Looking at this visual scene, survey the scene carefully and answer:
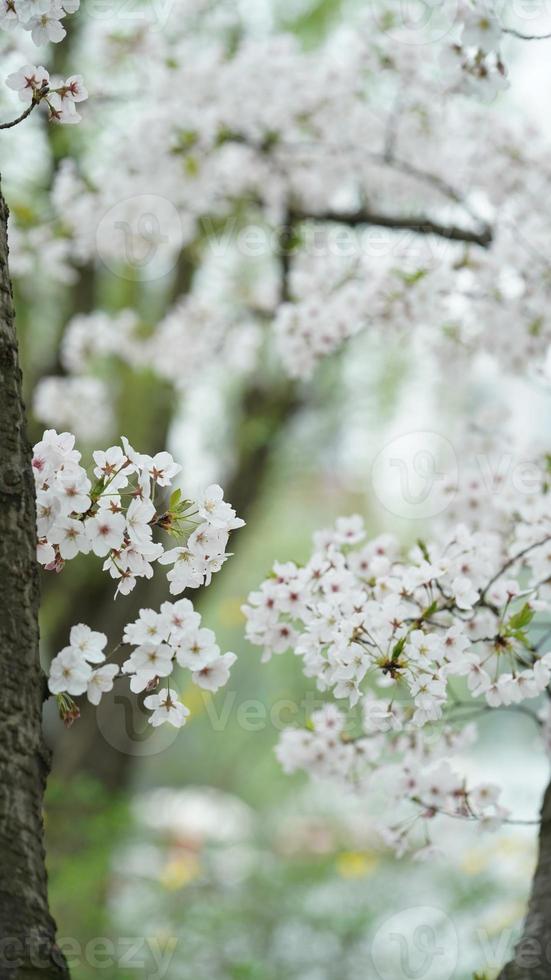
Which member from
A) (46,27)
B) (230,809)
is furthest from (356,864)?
(46,27)

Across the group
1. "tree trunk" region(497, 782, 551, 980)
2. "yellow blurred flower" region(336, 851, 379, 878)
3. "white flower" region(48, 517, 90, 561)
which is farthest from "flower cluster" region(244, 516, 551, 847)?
"yellow blurred flower" region(336, 851, 379, 878)

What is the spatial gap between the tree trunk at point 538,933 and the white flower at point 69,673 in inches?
37.8

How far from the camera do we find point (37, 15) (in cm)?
163

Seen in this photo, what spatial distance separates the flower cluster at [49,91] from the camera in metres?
1.67

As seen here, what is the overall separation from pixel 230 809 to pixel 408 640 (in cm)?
642

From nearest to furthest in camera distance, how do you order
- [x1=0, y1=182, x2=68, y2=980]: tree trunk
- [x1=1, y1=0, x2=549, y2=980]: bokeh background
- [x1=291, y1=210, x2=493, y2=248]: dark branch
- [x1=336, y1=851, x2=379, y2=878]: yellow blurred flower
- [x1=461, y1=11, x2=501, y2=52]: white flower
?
[x1=0, y1=182, x2=68, y2=980]: tree trunk → [x1=461, y1=11, x2=501, y2=52]: white flower → [x1=291, y1=210, x2=493, y2=248]: dark branch → [x1=1, y1=0, x2=549, y2=980]: bokeh background → [x1=336, y1=851, x2=379, y2=878]: yellow blurred flower

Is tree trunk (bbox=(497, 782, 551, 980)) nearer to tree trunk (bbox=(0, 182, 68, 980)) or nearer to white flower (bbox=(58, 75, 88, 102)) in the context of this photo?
tree trunk (bbox=(0, 182, 68, 980))

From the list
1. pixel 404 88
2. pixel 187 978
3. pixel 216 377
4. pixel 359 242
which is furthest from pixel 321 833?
pixel 404 88

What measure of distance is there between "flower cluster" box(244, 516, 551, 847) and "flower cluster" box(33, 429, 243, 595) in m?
0.31

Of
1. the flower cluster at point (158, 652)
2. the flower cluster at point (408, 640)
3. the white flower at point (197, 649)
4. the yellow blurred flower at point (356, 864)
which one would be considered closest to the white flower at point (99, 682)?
the flower cluster at point (158, 652)

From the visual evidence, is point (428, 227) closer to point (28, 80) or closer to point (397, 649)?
point (28, 80)

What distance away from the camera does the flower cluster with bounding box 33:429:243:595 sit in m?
1.53

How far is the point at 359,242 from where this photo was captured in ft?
12.4

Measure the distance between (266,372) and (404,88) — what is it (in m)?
2.64
